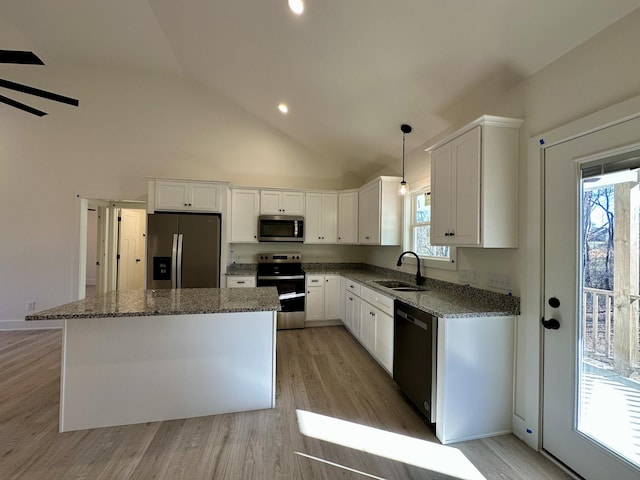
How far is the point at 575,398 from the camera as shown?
1623 millimetres

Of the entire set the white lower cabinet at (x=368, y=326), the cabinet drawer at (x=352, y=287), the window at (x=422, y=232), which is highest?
the window at (x=422, y=232)

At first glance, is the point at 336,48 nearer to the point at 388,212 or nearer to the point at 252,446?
the point at 388,212

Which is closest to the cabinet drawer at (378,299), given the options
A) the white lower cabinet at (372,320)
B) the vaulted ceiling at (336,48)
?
the white lower cabinet at (372,320)

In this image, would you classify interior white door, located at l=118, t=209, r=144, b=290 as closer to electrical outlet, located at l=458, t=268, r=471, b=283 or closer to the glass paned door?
electrical outlet, located at l=458, t=268, r=471, b=283

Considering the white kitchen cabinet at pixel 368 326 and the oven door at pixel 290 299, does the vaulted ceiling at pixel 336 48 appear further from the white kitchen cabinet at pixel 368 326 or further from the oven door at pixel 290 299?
the oven door at pixel 290 299

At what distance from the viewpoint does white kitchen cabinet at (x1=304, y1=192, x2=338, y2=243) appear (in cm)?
471

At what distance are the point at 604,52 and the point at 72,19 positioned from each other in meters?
5.24

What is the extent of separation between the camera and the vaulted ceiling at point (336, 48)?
5.61 ft

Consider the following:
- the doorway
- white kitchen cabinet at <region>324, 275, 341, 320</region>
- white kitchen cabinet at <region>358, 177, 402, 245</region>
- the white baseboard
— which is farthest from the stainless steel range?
the white baseboard

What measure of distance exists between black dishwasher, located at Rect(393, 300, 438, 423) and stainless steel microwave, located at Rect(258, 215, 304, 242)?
2460 mm

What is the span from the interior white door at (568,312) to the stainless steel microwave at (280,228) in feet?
11.0

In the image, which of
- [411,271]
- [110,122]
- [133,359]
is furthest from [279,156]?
[133,359]

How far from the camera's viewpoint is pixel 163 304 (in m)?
2.08

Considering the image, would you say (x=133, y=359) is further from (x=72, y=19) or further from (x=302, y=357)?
(x=72, y=19)
